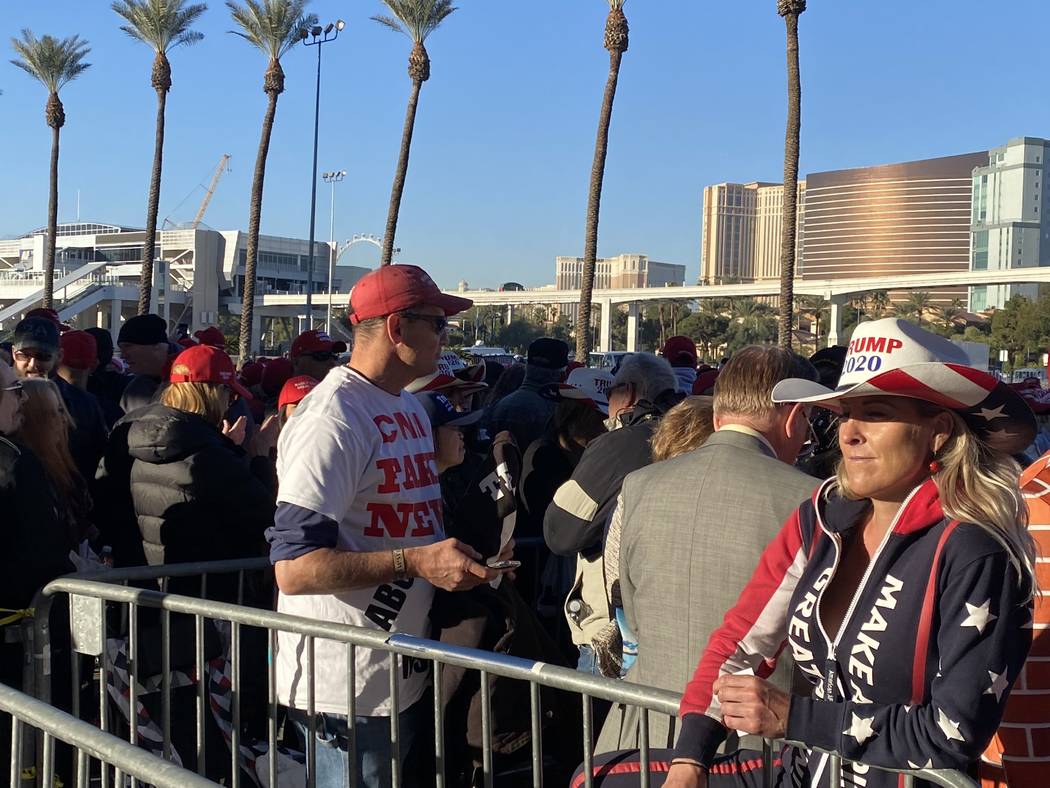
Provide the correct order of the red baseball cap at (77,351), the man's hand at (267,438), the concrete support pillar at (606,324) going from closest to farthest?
the man's hand at (267,438) < the red baseball cap at (77,351) < the concrete support pillar at (606,324)

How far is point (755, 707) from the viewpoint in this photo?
7.40 feet

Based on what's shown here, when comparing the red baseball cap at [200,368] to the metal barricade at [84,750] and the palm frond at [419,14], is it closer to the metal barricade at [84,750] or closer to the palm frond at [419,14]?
the metal barricade at [84,750]

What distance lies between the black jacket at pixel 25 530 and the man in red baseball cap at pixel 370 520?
107cm

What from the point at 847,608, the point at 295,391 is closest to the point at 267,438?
the point at 295,391

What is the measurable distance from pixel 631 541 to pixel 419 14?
116 ft

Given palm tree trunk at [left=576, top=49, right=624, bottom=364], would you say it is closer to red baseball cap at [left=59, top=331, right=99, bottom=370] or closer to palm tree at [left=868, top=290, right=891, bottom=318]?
red baseball cap at [left=59, top=331, right=99, bottom=370]

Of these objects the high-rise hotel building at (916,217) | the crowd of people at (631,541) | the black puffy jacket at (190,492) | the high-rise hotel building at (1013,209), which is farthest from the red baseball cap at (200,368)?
the high-rise hotel building at (916,217)

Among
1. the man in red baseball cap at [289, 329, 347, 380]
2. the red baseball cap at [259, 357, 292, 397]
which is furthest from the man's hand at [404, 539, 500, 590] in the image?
the red baseball cap at [259, 357, 292, 397]

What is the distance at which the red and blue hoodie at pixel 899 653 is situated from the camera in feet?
6.94

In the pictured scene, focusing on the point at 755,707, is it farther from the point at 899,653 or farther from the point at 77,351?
the point at 77,351

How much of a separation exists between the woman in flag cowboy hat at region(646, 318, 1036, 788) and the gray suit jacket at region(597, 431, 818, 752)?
1.74 feet

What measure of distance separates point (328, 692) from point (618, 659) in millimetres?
1354

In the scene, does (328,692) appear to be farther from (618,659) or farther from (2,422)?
(2,422)

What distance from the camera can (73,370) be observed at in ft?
24.9
